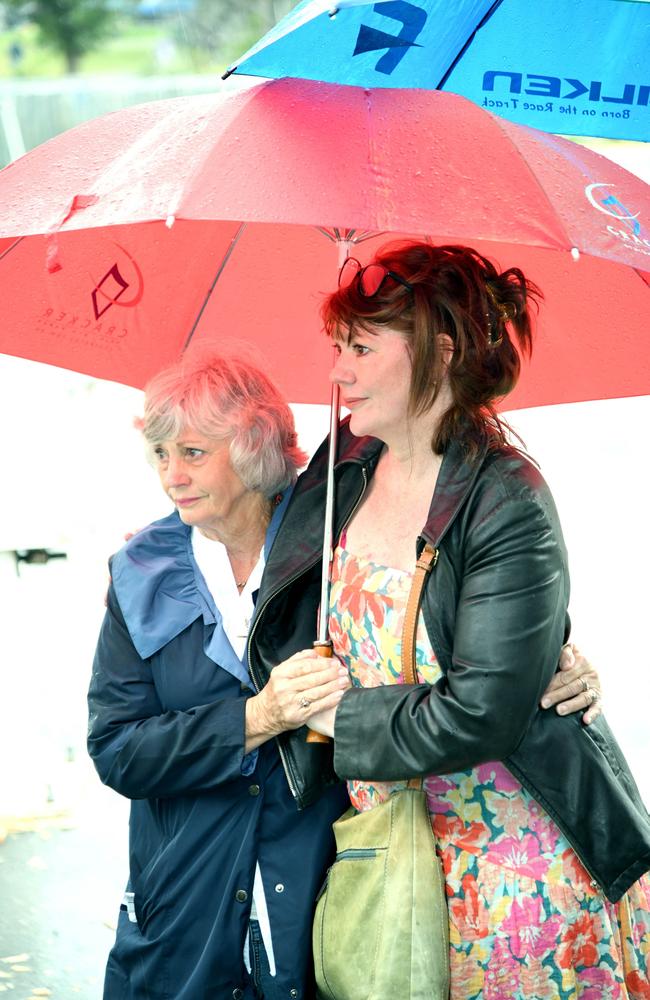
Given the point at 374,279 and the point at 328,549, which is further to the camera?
the point at 328,549

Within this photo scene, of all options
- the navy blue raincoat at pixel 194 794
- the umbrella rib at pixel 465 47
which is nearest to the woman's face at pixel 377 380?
the navy blue raincoat at pixel 194 794

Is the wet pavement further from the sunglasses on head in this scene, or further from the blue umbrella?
the blue umbrella

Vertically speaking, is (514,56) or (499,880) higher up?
(514,56)

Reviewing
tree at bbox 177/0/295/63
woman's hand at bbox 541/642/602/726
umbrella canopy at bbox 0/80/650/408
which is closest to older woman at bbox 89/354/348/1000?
umbrella canopy at bbox 0/80/650/408

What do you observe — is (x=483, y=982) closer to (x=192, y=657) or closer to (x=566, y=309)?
(x=192, y=657)

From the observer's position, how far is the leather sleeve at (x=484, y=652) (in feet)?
7.81

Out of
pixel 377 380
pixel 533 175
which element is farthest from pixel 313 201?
pixel 377 380

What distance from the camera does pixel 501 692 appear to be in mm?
2385

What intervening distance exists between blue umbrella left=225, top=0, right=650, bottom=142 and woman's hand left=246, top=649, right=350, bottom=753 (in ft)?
4.34

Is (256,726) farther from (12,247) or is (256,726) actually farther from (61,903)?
(61,903)

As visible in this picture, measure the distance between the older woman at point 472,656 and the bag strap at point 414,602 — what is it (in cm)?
2

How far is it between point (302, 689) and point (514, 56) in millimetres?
1866

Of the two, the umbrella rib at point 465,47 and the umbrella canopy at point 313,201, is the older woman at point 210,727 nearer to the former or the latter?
the umbrella canopy at point 313,201

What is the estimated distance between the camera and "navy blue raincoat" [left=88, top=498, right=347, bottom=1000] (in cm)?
276
